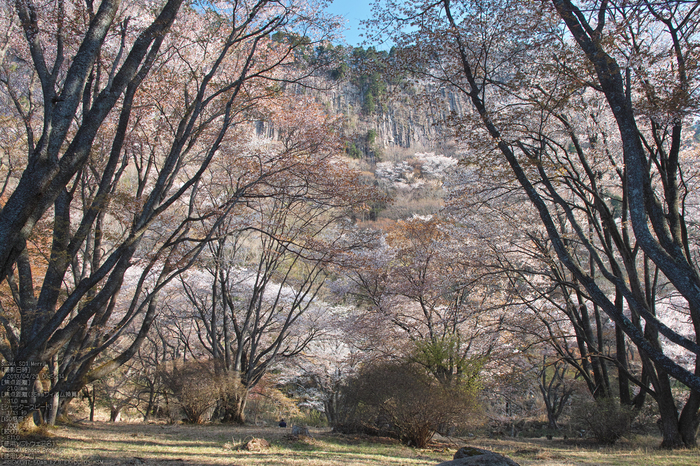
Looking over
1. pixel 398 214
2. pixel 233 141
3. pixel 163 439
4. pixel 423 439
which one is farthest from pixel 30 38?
pixel 398 214

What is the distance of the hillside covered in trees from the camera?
4367 mm

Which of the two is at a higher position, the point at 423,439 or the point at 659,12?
the point at 659,12

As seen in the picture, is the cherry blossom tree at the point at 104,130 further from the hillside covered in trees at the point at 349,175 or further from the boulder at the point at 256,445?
the boulder at the point at 256,445

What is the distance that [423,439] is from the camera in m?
7.16

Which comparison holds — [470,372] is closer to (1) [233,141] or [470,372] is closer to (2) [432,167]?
(1) [233,141]

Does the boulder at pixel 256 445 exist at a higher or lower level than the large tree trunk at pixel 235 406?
higher

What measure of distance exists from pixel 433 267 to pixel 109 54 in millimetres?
9237

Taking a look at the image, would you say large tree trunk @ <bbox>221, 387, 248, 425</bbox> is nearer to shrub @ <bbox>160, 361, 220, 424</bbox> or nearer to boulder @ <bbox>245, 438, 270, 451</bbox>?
shrub @ <bbox>160, 361, 220, 424</bbox>

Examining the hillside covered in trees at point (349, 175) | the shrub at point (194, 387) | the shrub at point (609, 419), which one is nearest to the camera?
the hillside covered in trees at point (349, 175)

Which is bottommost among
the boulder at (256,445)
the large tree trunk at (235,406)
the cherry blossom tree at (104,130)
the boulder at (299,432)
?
the large tree trunk at (235,406)

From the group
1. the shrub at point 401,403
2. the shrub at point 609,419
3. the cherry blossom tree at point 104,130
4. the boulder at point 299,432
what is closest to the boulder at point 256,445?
Answer: the boulder at point 299,432

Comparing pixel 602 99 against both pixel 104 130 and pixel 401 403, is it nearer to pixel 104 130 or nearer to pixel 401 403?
pixel 401 403

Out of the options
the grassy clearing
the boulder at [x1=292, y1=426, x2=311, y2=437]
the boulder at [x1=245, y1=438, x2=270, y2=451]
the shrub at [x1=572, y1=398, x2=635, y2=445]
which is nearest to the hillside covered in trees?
the shrub at [x1=572, y1=398, x2=635, y2=445]

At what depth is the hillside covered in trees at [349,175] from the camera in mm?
4367
